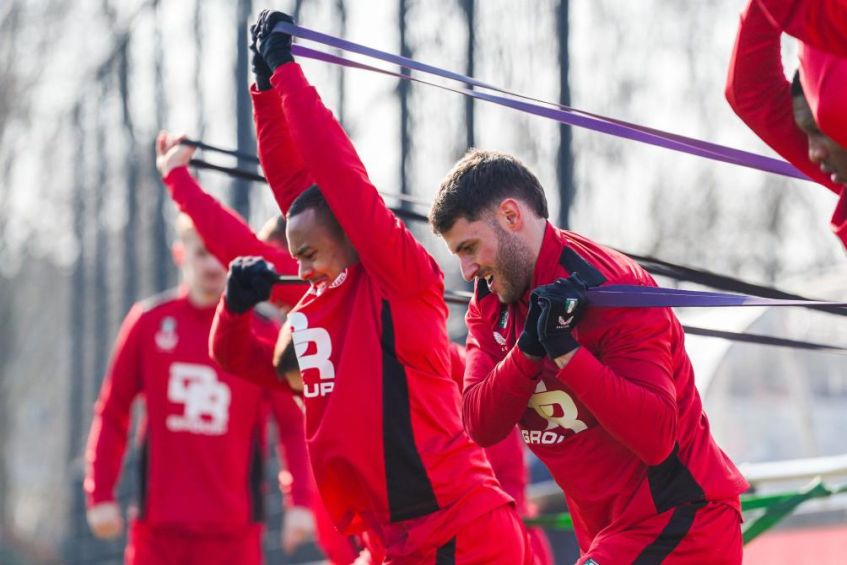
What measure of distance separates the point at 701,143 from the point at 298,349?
1280 millimetres

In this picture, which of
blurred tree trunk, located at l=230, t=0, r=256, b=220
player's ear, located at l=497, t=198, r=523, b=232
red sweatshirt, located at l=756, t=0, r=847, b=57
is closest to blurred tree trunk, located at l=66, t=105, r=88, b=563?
blurred tree trunk, located at l=230, t=0, r=256, b=220

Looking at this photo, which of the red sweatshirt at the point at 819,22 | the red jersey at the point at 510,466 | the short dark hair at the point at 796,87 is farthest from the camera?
the red jersey at the point at 510,466

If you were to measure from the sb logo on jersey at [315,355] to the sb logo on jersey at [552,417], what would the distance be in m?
0.67

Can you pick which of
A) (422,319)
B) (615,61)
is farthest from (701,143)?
(615,61)

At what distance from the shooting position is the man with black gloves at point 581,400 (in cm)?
310

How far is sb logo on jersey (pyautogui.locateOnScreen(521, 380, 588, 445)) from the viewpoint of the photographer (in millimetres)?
3221

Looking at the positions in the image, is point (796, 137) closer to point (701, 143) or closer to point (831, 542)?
point (701, 143)

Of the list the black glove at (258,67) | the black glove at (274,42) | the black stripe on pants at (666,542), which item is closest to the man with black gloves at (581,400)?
the black stripe on pants at (666,542)

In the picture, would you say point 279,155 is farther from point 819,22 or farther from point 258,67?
point 819,22

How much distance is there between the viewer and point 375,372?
3719 millimetres

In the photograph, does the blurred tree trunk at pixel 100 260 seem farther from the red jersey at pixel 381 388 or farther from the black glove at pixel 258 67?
the red jersey at pixel 381 388

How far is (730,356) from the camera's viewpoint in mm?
9977

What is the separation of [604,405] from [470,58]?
4.52 meters

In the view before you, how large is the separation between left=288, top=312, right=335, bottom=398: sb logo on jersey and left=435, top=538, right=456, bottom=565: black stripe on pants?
53 centimetres
